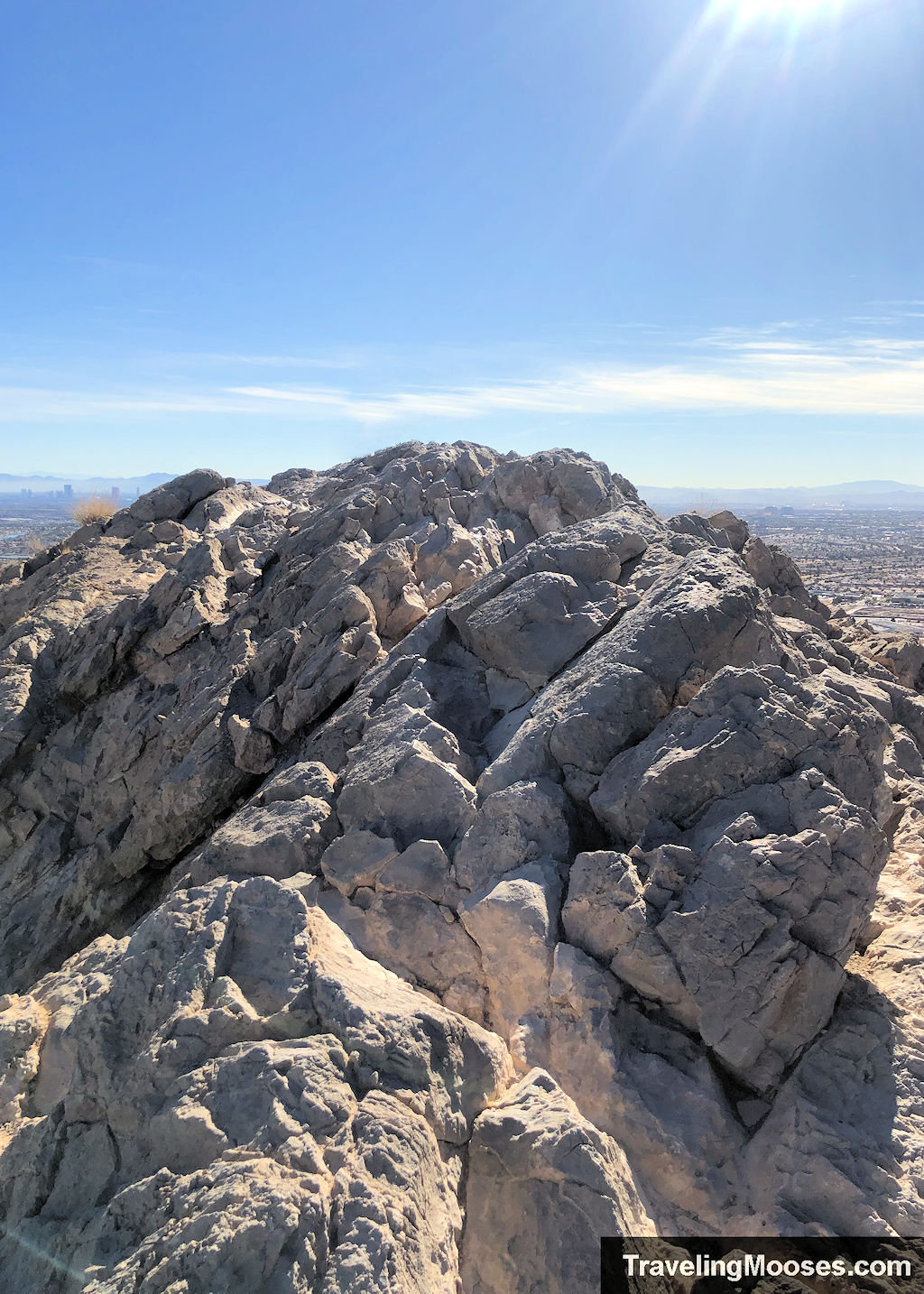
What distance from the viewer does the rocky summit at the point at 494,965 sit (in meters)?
5.92

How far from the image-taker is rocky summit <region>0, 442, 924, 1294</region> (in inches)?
233

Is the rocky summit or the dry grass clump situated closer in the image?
the rocky summit

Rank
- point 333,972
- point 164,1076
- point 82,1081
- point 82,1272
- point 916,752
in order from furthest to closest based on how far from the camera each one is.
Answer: point 916,752
point 333,972
point 82,1081
point 164,1076
point 82,1272

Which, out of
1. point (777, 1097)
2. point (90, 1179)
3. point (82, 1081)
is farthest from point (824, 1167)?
point (82, 1081)

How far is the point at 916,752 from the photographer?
1417cm

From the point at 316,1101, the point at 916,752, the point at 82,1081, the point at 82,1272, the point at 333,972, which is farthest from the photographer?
the point at 916,752

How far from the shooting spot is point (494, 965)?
835 centimetres

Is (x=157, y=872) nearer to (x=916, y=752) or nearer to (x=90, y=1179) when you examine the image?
(x=90, y=1179)

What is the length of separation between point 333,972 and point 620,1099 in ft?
9.95

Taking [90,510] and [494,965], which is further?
[90,510]

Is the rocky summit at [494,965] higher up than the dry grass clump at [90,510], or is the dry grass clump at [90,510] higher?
the dry grass clump at [90,510]

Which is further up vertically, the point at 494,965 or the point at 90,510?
the point at 90,510

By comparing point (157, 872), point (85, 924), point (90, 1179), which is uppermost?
point (90, 1179)

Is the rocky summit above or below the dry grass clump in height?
below
